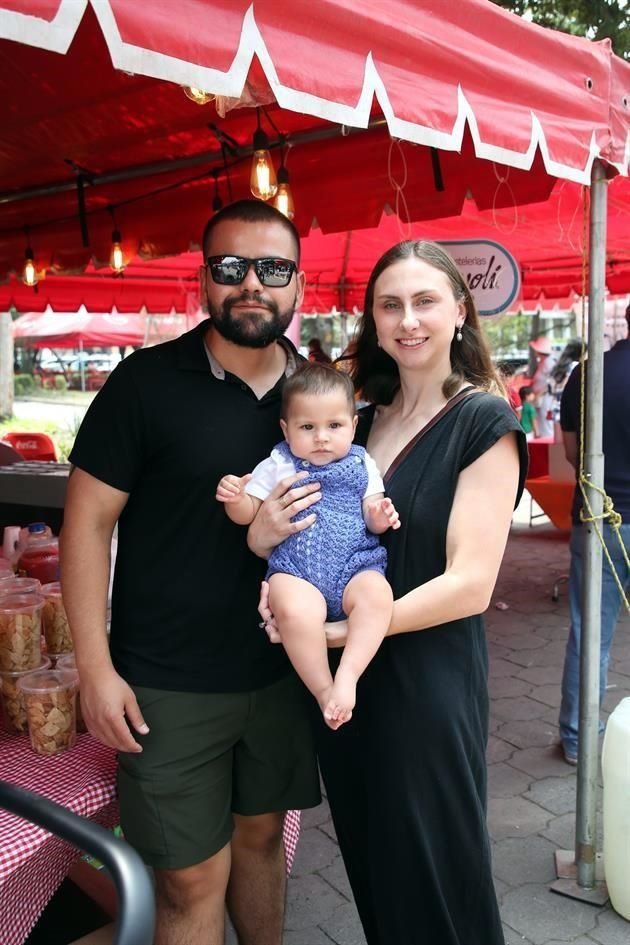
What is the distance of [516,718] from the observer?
455 cm

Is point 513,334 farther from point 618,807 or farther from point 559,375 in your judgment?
point 618,807

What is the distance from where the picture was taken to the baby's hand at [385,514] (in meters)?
1.84

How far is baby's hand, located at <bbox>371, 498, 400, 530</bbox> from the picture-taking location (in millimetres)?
1837

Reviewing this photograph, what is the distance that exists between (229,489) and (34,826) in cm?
Answer: 88

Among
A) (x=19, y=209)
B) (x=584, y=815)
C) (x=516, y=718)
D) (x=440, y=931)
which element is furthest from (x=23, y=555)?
(x=19, y=209)

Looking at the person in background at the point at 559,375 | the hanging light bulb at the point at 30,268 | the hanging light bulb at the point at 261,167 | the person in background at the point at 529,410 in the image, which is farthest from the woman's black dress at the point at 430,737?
the person in background at the point at 529,410

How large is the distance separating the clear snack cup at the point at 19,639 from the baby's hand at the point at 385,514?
1123 mm

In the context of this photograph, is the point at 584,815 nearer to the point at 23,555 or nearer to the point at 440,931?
the point at 440,931

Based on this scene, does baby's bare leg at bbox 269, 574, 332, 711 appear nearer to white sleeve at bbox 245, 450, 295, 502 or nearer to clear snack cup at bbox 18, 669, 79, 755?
white sleeve at bbox 245, 450, 295, 502

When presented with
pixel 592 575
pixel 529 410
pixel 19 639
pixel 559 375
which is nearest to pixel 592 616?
pixel 592 575

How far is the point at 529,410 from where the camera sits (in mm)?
13914

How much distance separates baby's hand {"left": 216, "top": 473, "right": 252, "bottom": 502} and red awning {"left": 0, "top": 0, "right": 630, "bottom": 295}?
32.6 inches

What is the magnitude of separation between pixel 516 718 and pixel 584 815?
157 cm

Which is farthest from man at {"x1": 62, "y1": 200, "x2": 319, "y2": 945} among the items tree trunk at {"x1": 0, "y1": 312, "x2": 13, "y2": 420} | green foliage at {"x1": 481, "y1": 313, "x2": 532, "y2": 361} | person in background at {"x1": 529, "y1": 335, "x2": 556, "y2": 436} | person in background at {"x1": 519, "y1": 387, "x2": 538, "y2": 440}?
green foliage at {"x1": 481, "y1": 313, "x2": 532, "y2": 361}
